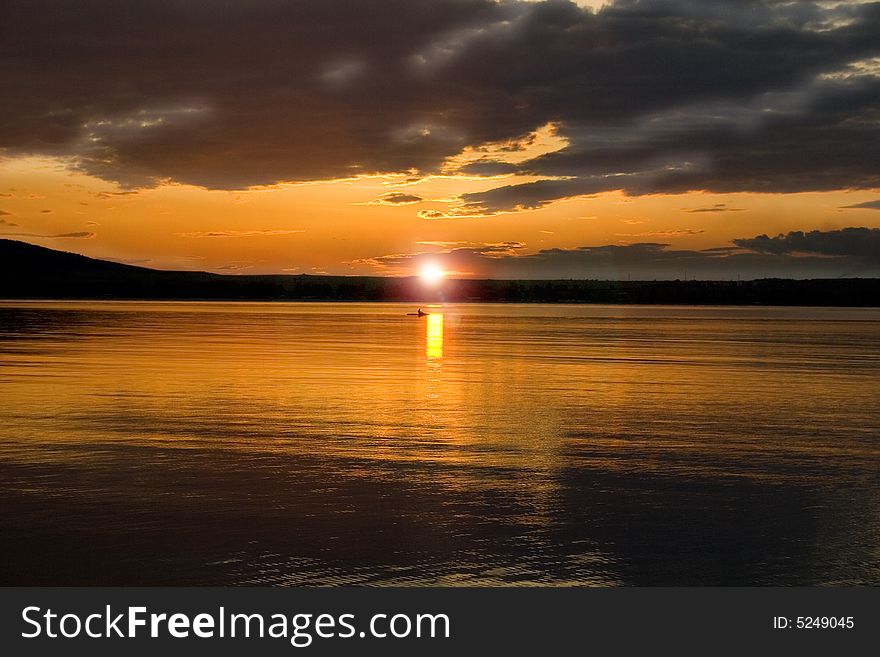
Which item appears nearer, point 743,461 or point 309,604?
point 309,604

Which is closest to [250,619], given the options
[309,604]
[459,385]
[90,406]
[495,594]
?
[309,604]

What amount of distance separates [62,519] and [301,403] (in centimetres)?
1057

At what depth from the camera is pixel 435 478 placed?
1351 cm

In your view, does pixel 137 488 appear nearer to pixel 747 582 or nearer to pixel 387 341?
pixel 747 582

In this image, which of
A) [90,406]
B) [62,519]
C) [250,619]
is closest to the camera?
[250,619]

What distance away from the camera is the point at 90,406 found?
20.2 m

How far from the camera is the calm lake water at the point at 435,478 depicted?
959 cm

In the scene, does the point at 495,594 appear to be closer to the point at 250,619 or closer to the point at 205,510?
the point at 250,619

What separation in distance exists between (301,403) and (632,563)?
12.9 metres

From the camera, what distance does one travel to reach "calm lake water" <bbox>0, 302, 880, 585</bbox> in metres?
9.59

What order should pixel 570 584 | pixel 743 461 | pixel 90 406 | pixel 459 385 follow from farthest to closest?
pixel 459 385 → pixel 90 406 → pixel 743 461 → pixel 570 584

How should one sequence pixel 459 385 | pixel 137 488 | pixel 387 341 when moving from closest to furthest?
1. pixel 137 488
2. pixel 459 385
3. pixel 387 341

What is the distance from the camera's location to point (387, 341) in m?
48.2

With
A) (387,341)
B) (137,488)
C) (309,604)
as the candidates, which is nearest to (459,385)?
(137,488)
